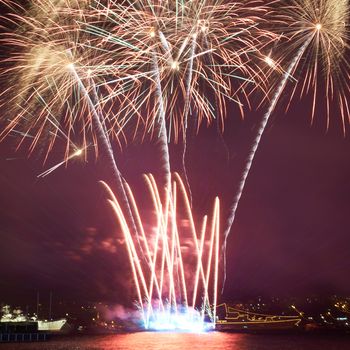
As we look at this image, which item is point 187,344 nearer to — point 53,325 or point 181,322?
point 181,322

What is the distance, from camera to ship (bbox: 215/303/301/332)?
145m

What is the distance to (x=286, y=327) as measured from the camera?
151375 millimetres

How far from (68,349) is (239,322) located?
98048mm

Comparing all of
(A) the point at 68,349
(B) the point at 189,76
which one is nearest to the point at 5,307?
(A) the point at 68,349

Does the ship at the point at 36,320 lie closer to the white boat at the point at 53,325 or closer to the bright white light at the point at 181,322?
the white boat at the point at 53,325

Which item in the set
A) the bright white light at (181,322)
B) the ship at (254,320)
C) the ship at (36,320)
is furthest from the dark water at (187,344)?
the ship at (254,320)

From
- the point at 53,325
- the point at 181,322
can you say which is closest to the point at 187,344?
the point at 181,322

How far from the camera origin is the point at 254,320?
154625mm

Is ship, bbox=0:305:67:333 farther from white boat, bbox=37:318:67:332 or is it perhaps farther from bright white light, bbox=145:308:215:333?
bright white light, bbox=145:308:215:333

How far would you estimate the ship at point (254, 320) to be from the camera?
145000 millimetres

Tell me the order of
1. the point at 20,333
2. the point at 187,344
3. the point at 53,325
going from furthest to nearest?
1. the point at 53,325
2. the point at 20,333
3. the point at 187,344

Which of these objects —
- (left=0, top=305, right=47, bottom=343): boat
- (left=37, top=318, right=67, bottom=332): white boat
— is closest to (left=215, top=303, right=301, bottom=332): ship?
(left=37, top=318, right=67, bottom=332): white boat

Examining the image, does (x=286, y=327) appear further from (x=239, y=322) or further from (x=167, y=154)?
(x=167, y=154)

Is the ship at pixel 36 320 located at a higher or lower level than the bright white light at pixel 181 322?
higher
